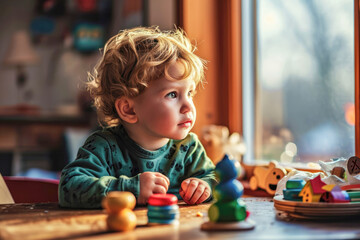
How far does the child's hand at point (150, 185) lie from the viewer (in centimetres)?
110

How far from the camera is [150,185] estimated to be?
1.10 metres

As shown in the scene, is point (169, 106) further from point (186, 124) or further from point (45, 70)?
point (45, 70)

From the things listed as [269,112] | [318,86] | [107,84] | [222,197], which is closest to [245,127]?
[269,112]

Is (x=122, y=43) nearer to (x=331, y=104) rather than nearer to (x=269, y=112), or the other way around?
(x=331, y=104)

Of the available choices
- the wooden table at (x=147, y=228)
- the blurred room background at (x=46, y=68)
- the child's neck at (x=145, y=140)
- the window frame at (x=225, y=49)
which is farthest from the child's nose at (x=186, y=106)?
the blurred room background at (x=46, y=68)

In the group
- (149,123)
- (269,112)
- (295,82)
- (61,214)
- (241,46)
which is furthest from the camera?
(241,46)

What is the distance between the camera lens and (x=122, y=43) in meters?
1.28

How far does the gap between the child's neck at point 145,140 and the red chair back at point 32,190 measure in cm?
33

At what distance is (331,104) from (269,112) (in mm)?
428

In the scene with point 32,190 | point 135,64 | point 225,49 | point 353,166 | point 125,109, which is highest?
point 225,49

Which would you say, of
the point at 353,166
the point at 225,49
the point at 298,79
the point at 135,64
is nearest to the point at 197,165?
the point at 135,64

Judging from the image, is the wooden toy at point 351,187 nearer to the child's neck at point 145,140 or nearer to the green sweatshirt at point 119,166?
the green sweatshirt at point 119,166

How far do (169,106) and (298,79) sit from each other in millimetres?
725

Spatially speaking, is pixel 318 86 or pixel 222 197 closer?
pixel 222 197
